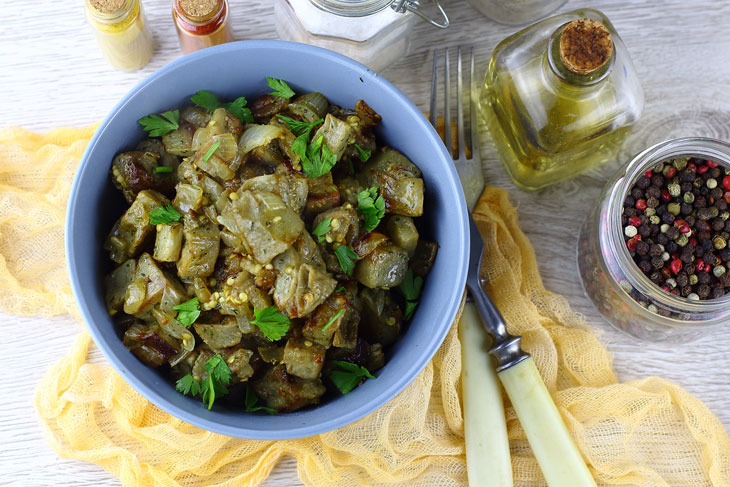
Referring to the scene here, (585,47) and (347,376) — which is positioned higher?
(585,47)

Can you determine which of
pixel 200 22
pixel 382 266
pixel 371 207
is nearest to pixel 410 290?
pixel 382 266

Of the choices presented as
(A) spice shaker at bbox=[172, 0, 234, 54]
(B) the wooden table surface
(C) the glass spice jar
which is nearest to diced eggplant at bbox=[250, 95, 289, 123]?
(A) spice shaker at bbox=[172, 0, 234, 54]

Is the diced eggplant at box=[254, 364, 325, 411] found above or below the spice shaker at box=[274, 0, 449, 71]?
below

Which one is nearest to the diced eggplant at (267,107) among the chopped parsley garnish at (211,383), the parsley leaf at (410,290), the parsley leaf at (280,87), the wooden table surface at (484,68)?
the parsley leaf at (280,87)

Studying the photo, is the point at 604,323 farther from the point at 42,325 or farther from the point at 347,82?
the point at 42,325

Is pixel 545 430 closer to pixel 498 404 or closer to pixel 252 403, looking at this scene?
pixel 498 404

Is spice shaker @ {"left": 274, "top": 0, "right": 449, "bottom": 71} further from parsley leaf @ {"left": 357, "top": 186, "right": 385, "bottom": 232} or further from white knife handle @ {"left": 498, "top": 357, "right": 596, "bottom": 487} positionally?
white knife handle @ {"left": 498, "top": 357, "right": 596, "bottom": 487}
